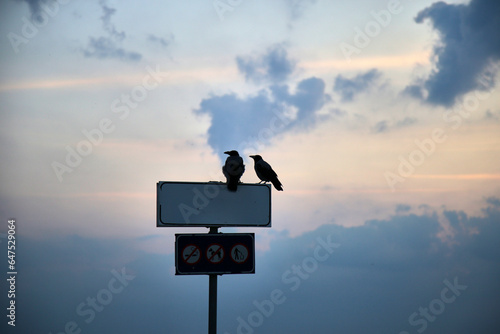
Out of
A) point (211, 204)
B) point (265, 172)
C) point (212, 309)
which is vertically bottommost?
point (212, 309)

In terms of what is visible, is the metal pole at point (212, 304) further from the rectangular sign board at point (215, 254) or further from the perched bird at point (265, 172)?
the perched bird at point (265, 172)

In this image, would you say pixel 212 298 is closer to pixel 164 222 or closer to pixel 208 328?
pixel 208 328

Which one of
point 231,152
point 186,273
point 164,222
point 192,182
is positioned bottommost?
point 186,273

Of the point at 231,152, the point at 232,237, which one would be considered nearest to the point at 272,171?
the point at 231,152

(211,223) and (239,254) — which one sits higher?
(211,223)

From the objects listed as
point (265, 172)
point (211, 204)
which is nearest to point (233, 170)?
point (211, 204)

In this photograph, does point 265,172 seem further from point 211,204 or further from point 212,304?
point 212,304

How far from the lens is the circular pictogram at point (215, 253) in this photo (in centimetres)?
629

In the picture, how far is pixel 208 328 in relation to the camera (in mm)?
6195

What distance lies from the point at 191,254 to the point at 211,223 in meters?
0.41

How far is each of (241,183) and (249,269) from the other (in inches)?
37.8

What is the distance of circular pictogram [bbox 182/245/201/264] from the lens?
20.4 feet

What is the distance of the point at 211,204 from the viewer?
21.2 ft

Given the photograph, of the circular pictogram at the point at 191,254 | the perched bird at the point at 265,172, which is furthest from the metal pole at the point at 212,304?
the perched bird at the point at 265,172
